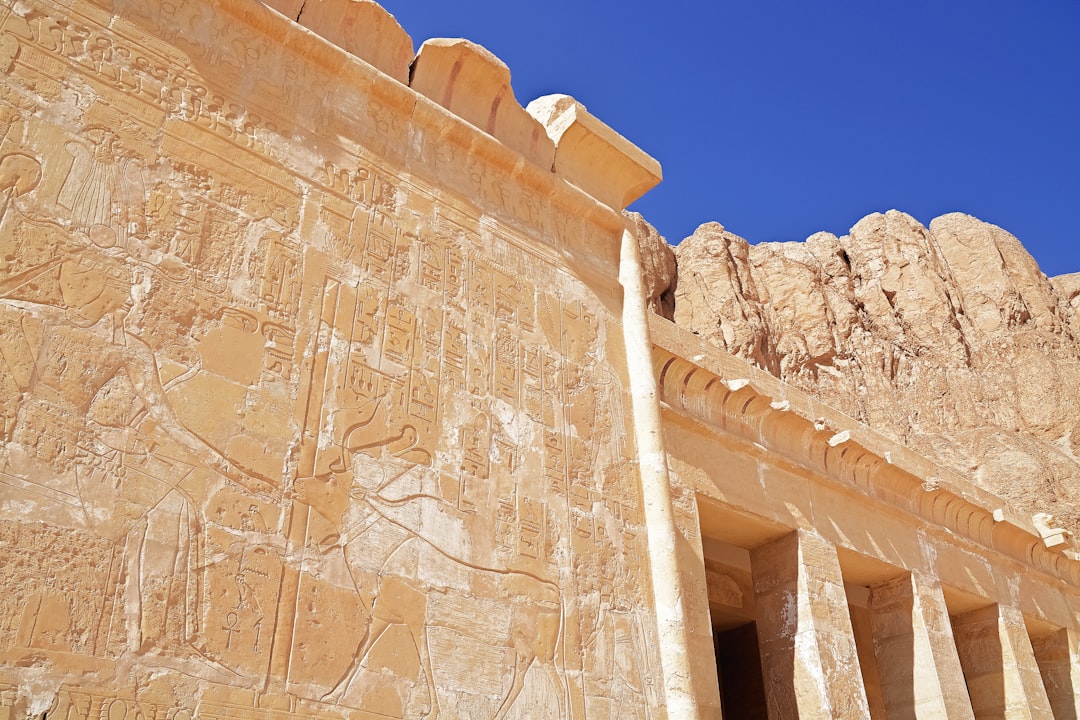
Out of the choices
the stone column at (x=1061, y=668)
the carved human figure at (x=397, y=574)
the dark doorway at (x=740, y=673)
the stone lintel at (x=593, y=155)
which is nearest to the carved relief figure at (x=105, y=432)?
the carved human figure at (x=397, y=574)

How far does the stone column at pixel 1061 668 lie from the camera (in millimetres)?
8141

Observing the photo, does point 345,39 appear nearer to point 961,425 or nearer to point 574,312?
point 574,312

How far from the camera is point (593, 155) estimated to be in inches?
234

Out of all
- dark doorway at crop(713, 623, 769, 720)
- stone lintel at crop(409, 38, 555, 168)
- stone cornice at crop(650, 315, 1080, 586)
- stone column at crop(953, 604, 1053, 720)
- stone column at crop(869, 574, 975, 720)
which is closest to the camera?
stone lintel at crop(409, 38, 555, 168)

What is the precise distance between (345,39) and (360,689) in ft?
10.8

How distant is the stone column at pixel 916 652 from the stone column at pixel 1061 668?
2.13 meters

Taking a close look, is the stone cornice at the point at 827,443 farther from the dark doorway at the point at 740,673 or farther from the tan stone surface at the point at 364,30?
the tan stone surface at the point at 364,30

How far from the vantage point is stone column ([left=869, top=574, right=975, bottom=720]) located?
6.47 metres

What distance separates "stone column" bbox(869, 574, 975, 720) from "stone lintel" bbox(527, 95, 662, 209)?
12.5 feet

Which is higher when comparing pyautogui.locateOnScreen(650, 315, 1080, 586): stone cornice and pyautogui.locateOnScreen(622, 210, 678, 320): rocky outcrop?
pyautogui.locateOnScreen(622, 210, 678, 320): rocky outcrop

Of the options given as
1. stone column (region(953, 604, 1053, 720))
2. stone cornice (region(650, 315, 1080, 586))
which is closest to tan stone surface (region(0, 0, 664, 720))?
stone cornice (region(650, 315, 1080, 586))

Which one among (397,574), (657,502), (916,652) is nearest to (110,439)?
(397,574)

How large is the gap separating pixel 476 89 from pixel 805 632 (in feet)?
13.3

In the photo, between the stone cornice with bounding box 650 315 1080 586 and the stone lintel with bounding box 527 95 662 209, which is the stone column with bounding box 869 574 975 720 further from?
the stone lintel with bounding box 527 95 662 209
